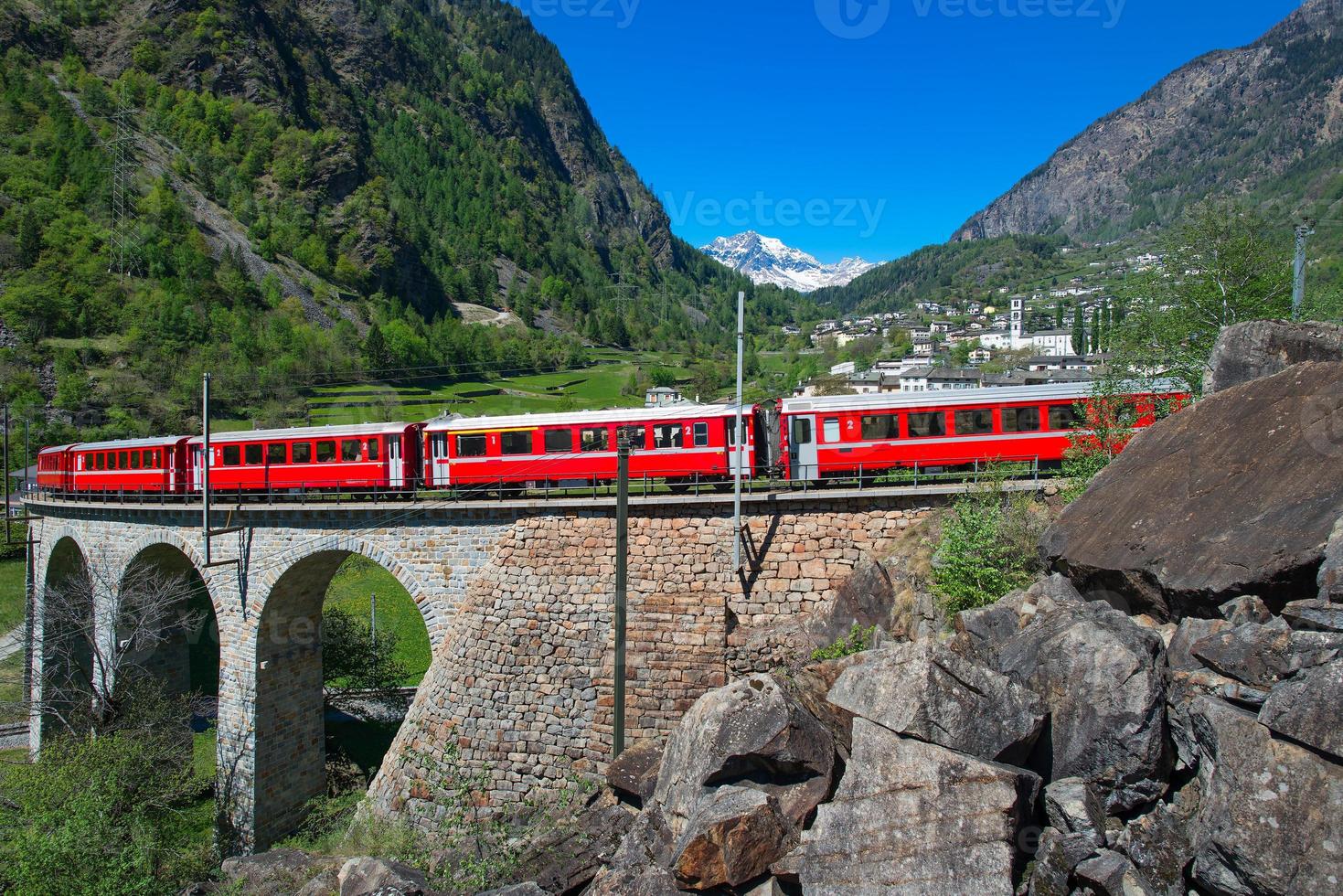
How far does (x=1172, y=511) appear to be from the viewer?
9320mm

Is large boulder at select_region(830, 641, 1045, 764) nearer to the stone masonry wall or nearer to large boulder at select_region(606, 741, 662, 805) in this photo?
large boulder at select_region(606, 741, 662, 805)

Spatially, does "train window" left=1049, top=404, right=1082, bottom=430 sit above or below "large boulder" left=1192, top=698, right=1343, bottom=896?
above

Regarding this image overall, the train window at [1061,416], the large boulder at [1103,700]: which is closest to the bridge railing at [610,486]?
the train window at [1061,416]

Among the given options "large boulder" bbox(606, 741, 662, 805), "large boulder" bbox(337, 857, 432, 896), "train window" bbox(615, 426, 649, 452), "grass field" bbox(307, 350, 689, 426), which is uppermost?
"grass field" bbox(307, 350, 689, 426)

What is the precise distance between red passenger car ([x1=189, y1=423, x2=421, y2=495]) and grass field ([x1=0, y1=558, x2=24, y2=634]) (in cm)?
2046

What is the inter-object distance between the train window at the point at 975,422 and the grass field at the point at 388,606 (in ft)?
87.0

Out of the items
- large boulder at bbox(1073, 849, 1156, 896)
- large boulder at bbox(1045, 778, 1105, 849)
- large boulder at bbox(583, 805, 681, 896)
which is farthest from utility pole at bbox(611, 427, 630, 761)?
large boulder at bbox(1073, 849, 1156, 896)

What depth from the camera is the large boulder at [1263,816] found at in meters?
5.76

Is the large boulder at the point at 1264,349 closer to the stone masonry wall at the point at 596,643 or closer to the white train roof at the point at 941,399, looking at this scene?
the white train roof at the point at 941,399

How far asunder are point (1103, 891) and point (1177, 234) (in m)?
17.1

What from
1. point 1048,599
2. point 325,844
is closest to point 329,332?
point 325,844

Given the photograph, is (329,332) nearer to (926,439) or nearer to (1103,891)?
(926,439)

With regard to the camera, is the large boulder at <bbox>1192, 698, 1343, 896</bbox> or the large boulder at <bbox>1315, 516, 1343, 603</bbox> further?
the large boulder at <bbox>1315, 516, 1343, 603</bbox>

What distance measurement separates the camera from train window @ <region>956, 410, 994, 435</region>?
55.7 ft
